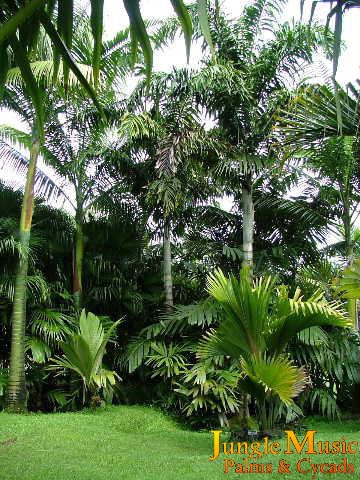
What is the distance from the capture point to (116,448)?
593 cm

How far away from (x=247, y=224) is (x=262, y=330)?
412cm

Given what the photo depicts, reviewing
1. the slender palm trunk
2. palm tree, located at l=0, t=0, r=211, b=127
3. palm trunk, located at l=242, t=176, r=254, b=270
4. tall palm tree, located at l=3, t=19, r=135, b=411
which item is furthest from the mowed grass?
palm tree, located at l=0, t=0, r=211, b=127

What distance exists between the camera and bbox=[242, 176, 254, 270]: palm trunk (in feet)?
29.9

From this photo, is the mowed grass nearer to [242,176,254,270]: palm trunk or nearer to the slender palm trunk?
the slender palm trunk

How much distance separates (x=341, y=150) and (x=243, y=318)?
3.18 m

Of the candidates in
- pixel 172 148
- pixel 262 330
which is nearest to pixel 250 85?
pixel 172 148

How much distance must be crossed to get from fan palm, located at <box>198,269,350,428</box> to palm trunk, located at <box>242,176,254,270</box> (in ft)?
11.4

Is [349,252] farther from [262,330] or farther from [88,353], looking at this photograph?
[88,353]

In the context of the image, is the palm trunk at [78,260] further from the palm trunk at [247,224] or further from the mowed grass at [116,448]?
the palm trunk at [247,224]

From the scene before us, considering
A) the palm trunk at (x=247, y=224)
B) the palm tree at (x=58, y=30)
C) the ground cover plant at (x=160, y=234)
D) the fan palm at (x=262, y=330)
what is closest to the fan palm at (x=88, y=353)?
the ground cover plant at (x=160, y=234)

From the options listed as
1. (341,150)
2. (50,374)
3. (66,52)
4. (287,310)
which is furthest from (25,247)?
(66,52)

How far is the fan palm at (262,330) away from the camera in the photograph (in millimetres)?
5139

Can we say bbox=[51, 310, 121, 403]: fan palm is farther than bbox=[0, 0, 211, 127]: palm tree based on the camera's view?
Yes

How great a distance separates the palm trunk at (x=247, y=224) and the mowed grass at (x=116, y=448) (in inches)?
119
